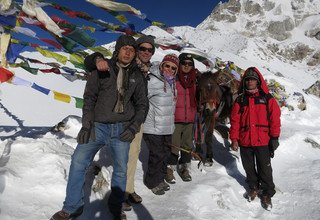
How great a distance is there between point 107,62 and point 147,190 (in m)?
2.29

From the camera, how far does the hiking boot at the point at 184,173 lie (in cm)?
586

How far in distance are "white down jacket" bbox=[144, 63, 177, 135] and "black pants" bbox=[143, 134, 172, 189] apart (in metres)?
0.12

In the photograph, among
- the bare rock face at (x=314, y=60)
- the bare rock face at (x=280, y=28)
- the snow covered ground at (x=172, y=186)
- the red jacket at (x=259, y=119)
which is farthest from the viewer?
the bare rock face at (x=280, y=28)

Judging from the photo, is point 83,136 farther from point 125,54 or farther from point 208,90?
point 208,90

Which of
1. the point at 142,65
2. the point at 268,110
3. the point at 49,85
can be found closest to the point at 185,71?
the point at 142,65

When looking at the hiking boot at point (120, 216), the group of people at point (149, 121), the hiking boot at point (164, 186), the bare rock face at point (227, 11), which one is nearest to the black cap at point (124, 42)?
the group of people at point (149, 121)

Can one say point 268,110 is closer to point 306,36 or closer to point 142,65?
point 142,65

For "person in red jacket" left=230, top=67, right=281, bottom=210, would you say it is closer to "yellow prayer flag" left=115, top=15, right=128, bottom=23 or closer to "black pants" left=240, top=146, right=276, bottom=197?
"black pants" left=240, top=146, right=276, bottom=197

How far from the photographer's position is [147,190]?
17.3 ft

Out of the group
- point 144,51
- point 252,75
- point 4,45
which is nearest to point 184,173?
point 252,75

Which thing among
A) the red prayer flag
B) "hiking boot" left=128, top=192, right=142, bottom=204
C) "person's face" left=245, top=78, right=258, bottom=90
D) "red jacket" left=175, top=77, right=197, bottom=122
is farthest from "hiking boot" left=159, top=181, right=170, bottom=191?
the red prayer flag

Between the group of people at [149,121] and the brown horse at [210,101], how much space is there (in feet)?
0.99

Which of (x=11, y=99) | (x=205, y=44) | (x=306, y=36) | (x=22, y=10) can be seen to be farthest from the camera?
(x=306, y=36)

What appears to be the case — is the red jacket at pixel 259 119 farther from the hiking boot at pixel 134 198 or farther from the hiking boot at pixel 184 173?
the hiking boot at pixel 134 198
